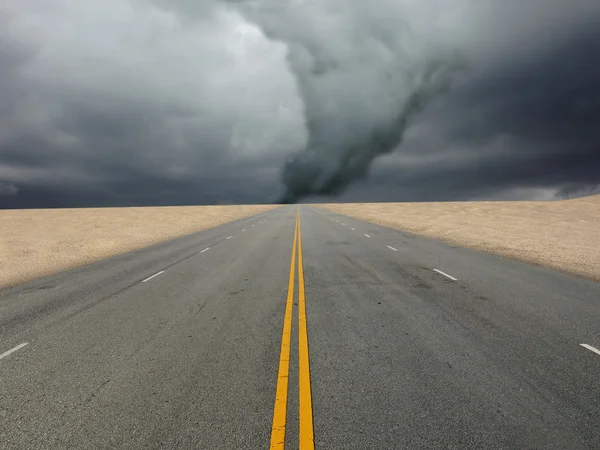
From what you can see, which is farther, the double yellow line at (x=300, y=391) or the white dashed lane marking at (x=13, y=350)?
the white dashed lane marking at (x=13, y=350)

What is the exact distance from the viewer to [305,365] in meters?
4.52

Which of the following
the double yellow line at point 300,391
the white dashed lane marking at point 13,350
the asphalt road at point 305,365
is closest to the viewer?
the double yellow line at point 300,391

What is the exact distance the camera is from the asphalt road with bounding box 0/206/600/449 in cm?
324

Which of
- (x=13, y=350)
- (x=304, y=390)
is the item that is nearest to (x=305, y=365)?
(x=304, y=390)

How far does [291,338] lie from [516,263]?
1092 cm

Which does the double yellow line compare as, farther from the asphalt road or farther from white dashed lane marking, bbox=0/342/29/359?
white dashed lane marking, bbox=0/342/29/359

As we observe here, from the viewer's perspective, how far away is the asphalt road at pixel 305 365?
3244mm

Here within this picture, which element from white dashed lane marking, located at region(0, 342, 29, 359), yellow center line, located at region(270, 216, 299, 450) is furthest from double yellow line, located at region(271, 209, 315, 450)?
white dashed lane marking, located at region(0, 342, 29, 359)

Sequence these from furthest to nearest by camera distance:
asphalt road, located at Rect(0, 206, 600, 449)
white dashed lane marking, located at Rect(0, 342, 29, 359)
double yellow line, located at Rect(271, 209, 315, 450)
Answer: white dashed lane marking, located at Rect(0, 342, 29, 359)
asphalt road, located at Rect(0, 206, 600, 449)
double yellow line, located at Rect(271, 209, 315, 450)

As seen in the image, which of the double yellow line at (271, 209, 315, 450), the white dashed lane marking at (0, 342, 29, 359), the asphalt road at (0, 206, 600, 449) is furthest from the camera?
the white dashed lane marking at (0, 342, 29, 359)

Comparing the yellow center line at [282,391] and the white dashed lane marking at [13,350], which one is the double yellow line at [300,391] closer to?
the yellow center line at [282,391]

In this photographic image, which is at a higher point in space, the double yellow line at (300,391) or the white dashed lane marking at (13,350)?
the double yellow line at (300,391)

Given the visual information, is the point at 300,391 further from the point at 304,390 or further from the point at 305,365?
the point at 305,365

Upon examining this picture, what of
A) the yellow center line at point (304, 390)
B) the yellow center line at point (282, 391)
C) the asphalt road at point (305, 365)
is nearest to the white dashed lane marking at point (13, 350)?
the asphalt road at point (305, 365)
